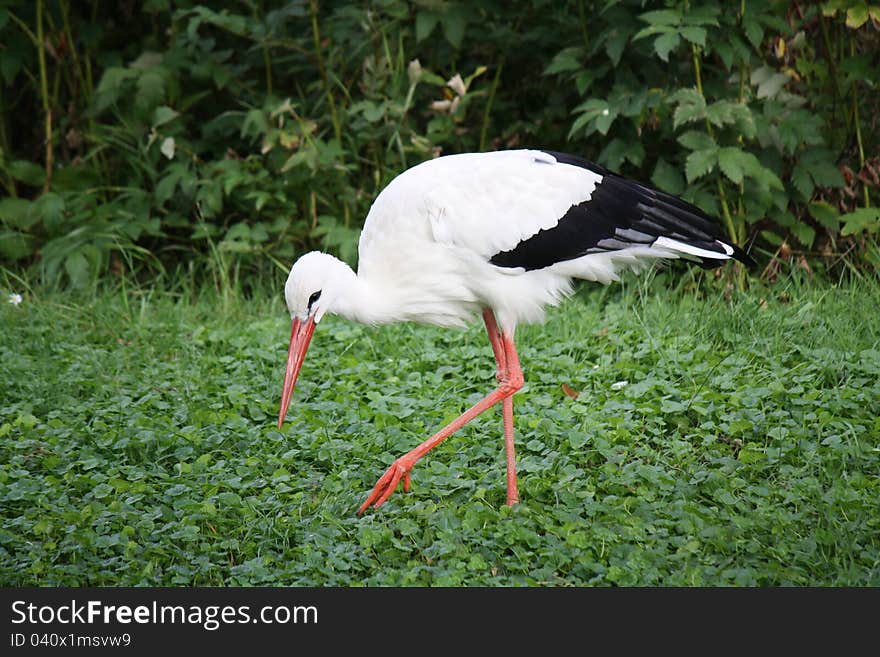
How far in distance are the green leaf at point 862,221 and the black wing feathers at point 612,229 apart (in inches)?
64.0

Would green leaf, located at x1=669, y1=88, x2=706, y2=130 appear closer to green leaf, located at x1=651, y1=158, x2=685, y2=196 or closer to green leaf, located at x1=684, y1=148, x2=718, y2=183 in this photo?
green leaf, located at x1=684, y1=148, x2=718, y2=183

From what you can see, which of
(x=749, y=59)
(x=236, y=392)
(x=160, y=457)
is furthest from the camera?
(x=749, y=59)

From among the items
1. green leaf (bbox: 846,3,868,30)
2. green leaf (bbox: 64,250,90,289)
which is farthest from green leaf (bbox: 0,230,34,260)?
green leaf (bbox: 846,3,868,30)

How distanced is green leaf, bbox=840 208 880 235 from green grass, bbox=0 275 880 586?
1.10 feet

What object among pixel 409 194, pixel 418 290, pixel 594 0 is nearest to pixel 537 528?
pixel 418 290

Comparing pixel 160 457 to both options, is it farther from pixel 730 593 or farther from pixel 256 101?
pixel 256 101

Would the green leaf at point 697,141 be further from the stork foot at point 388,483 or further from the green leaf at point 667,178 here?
the stork foot at point 388,483

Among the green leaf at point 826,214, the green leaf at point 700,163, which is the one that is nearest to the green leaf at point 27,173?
the green leaf at point 700,163

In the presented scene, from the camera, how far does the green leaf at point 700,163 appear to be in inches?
239

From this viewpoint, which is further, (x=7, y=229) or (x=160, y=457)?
(x=7, y=229)

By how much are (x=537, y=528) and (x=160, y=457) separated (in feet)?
5.56

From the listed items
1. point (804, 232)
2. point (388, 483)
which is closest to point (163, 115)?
point (388, 483)

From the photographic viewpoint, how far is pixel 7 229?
23.8ft

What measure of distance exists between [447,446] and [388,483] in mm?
642
